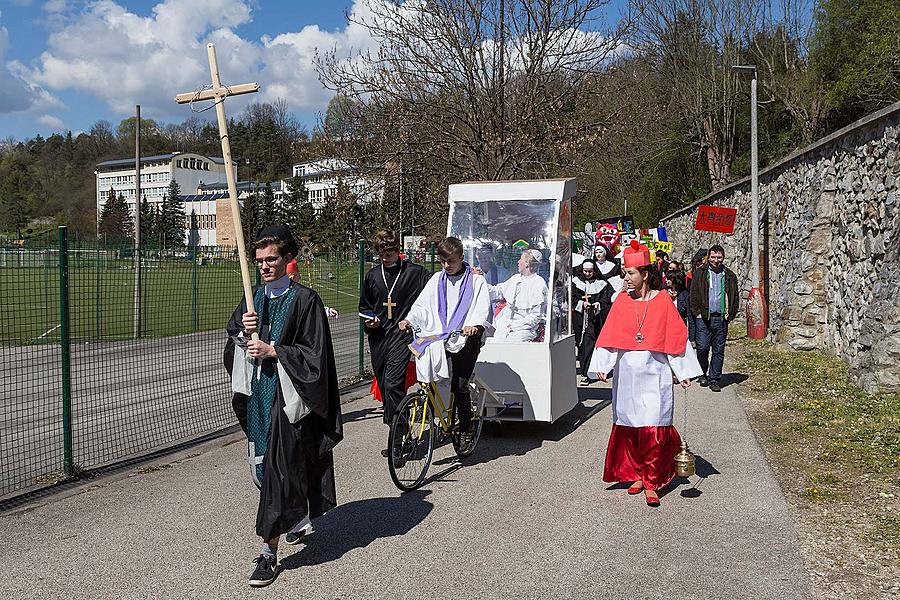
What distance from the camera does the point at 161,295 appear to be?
41.6 feet

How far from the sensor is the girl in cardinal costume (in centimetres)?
691

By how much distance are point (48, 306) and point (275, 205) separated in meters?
77.4

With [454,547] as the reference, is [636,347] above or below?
above

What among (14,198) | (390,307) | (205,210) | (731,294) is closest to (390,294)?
(390,307)

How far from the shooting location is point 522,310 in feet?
31.3

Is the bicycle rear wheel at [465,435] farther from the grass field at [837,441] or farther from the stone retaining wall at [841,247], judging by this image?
the stone retaining wall at [841,247]

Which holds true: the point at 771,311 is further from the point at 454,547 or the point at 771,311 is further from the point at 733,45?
the point at 733,45

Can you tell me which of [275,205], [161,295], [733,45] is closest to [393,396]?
[161,295]

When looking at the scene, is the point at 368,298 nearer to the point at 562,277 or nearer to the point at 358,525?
the point at 562,277

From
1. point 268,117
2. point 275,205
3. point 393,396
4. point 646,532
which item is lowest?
point 646,532

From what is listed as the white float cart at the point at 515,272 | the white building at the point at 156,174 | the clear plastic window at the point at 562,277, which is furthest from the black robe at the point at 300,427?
the white building at the point at 156,174

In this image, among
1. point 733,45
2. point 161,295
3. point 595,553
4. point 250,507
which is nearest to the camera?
point 595,553

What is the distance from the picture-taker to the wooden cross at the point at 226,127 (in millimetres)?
4836

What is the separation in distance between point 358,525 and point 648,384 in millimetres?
2508
